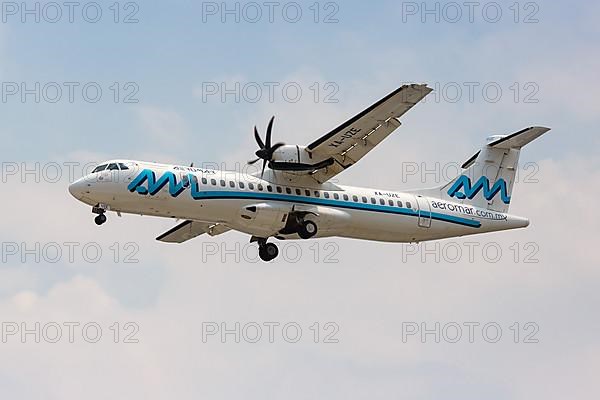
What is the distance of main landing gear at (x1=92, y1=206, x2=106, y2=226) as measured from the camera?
2764 centimetres

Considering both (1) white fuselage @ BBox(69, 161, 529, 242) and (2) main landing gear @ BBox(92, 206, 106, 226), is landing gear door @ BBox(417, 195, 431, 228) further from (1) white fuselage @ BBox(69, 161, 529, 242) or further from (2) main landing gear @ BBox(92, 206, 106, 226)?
(2) main landing gear @ BBox(92, 206, 106, 226)

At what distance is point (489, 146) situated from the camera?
34.3 metres

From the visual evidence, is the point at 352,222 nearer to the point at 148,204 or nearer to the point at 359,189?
the point at 359,189

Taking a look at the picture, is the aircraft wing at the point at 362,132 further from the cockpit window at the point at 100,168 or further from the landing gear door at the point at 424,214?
the cockpit window at the point at 100,168

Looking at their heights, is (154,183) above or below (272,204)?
above

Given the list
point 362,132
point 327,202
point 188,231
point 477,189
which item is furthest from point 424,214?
point 188,231

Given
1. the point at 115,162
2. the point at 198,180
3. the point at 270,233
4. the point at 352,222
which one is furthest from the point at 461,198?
the point at 115,162

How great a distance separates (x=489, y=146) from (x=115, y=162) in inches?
484

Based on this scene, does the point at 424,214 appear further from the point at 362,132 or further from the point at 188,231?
the point at 188,231

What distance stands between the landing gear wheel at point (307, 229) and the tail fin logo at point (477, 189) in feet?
17.2

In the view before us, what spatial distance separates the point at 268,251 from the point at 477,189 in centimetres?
700

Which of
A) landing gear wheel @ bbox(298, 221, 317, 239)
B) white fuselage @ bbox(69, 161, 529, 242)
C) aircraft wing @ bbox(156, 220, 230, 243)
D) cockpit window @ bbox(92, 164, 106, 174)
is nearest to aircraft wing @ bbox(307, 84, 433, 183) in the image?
white fuselage @ bbox(69, 161, 529, 242)

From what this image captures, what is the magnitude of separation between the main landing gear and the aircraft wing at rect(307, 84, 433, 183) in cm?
597

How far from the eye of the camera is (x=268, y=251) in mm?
31453
